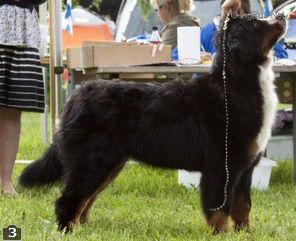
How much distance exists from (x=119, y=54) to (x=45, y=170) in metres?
1.62

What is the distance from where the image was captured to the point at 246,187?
162 inches

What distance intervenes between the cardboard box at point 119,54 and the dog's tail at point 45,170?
1414 mm

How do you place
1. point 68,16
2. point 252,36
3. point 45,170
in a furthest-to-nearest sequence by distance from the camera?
point 68,16
point 45,170
point 252,36

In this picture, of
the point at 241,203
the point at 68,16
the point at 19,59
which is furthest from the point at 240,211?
the point at 68,16

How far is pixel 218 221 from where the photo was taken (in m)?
3.94


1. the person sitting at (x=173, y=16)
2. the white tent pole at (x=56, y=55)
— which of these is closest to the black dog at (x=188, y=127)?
the white tent pole at (x=56, y=55)

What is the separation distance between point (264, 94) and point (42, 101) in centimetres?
200

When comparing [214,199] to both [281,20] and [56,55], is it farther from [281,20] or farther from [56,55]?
[56,55]

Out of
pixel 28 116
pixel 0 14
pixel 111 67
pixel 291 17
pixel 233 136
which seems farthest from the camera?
pixel 28 116

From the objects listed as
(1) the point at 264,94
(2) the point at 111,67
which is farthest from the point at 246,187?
(2) the point at 111,67

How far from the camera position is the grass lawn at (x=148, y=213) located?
394 cm

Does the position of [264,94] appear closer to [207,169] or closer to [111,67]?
[207,169]

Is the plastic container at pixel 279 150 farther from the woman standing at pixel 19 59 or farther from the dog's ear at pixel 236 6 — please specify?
the woman standing at pixel 19 59

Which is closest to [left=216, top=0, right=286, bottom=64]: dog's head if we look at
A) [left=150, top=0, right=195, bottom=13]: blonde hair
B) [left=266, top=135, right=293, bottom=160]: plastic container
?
[left=150, top=0, right=195, bottom=13]: blonde hair
